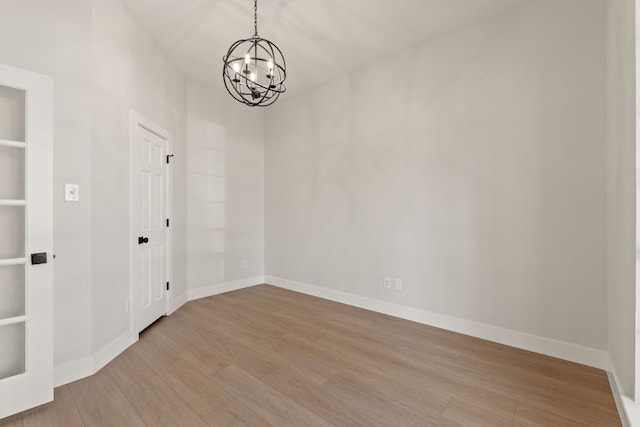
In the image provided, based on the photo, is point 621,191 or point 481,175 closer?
point 621,191

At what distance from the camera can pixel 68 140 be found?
2.14m

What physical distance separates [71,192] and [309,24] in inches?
104

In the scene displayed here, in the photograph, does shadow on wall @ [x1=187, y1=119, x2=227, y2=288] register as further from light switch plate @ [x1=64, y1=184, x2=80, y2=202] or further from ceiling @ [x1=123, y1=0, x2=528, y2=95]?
light switch plate @ [x1=64, y1=184, x2=80, y2=202]

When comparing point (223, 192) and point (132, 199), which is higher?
point (223, 192)

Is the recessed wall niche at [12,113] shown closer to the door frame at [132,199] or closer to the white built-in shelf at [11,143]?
the white built-in shelf at [11,143]

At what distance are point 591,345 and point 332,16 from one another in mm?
3691

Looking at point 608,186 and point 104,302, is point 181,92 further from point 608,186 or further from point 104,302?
point 608,186

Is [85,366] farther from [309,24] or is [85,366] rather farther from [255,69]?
[309,24]

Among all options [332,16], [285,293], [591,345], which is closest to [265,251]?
[285,293]

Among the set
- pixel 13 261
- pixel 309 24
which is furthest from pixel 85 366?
pixel 309 24

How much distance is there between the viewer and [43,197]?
1.93 m

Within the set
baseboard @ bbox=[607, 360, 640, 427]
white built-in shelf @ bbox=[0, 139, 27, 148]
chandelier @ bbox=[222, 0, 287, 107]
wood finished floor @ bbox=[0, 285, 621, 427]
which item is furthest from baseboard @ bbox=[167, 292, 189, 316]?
baseboard @ bbox=[607, 360, 640, 427]

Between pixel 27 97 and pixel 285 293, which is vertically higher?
pixel 27 97

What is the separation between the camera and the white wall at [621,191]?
5.09 feet
